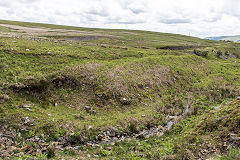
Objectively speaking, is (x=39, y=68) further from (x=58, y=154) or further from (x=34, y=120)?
(x=58, y=154)

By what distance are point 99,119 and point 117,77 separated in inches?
376

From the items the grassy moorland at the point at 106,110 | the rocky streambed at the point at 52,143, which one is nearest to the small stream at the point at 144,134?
the rocky streambed at the point at 52,143

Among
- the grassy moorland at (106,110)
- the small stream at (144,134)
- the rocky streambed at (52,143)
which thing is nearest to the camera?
the rocky streambed at (52,143)

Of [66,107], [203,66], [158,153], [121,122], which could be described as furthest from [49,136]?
[203,66]

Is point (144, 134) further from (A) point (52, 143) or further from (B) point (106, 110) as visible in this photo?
(A) point (52, 143)

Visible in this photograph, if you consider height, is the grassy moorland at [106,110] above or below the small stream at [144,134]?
above

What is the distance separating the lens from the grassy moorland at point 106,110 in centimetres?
1341

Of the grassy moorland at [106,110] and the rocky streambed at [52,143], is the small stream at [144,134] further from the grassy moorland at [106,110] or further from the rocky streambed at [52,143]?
the grassy moorland at [106,110]

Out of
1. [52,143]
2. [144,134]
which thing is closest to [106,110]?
[144,134]

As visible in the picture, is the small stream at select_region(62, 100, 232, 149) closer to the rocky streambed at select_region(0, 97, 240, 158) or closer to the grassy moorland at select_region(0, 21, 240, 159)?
the rocky streambed at select_region(0, 97, 240, 158)

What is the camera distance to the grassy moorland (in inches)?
528

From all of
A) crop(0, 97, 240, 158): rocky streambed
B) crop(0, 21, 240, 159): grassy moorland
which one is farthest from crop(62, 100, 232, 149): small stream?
crop(0, 21, 240, 159): grassy moorland

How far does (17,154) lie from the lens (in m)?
11.9

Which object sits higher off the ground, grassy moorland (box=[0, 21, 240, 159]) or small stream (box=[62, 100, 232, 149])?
grassy moorland (box=[0, 21, 240, 159])
